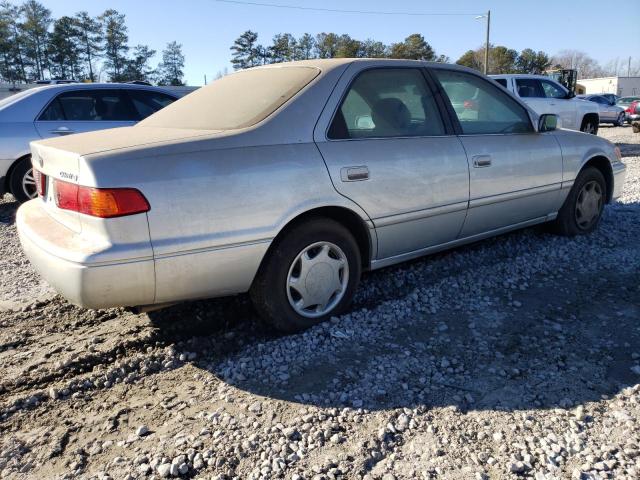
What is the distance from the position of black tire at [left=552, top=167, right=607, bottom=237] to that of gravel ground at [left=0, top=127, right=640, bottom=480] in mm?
1007

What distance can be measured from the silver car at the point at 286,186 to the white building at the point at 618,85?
55.6 meters

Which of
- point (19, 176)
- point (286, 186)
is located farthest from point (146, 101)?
point (286, 186)

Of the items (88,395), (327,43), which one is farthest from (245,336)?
(327,43)

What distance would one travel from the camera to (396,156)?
3.45 m

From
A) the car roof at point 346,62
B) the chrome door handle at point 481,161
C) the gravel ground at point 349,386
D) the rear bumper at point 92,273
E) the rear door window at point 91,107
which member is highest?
the car roof at point 346,62

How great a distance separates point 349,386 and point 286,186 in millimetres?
1117

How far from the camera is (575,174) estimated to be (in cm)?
489

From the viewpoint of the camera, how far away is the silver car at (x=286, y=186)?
2.58 meters

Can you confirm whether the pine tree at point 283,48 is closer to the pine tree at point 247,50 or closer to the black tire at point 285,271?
the pine tree at point 247,50

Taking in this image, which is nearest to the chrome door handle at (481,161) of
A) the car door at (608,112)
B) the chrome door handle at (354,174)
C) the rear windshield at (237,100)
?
the chrome door handle at (354,174)

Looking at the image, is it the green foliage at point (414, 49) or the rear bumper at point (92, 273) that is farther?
the green foliage at point (414, 49)

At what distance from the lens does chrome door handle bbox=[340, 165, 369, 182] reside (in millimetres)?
3185

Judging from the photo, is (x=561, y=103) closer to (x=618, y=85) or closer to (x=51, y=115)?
(x=51, y=115)

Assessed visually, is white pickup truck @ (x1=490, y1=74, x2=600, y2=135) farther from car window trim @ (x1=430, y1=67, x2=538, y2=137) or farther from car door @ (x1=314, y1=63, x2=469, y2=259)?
car door @ (x1=314, y1=63, x2=469, y2=259)
